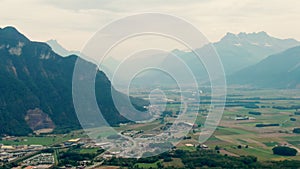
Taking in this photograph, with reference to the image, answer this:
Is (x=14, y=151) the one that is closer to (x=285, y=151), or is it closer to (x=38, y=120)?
(x=38, y=120)

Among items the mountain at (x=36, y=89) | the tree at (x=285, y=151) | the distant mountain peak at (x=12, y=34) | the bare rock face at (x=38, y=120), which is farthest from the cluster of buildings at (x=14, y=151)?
the distant mountain peak at (x=12, y=34)

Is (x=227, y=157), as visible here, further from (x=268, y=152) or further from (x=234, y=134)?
(x=234, y=134)

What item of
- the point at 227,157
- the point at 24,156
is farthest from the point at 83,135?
the point at 227,157

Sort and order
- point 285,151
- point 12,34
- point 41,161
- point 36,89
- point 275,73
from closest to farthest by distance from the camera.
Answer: point 41,161 → point 285,151 → point 36,89 → point 12,34 → point 275,73

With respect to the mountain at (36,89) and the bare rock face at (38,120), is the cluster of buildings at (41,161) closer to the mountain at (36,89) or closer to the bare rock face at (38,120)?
the mountain at (36,89)

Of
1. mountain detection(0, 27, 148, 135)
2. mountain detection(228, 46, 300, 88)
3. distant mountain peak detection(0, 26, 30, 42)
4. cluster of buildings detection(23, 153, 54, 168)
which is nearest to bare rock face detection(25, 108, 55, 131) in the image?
mountain detection(0, 27, 148, 135)

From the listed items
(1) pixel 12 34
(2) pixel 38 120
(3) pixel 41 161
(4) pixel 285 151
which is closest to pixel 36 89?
(2) pixel 38 120

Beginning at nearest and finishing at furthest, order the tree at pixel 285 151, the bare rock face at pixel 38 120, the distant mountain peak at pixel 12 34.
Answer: the tree at pixel 285 151, the bare rock face at pixel 38 120, the distant mountain peak at pixel 12 34
